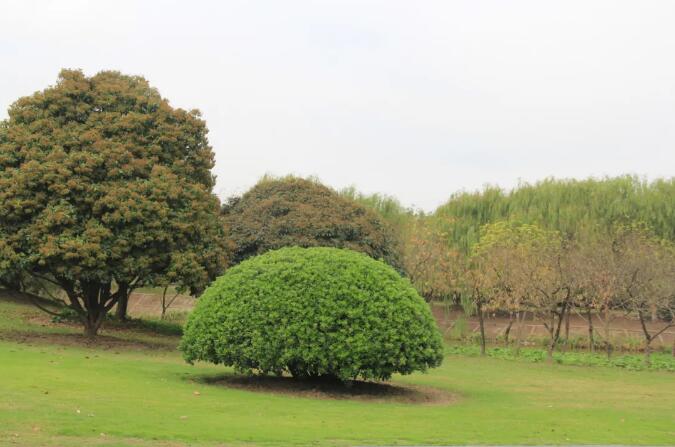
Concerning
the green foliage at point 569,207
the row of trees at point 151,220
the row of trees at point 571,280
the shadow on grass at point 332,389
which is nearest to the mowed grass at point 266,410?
the shadow on grass at point 332,389

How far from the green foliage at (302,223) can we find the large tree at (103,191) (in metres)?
4.34

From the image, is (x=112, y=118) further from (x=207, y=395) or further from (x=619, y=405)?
(x=619, y=405)

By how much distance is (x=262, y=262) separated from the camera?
1848 centimetres

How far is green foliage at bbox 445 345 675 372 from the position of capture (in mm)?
29047

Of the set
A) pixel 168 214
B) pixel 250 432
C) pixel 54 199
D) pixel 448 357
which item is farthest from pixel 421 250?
pixel 250 432

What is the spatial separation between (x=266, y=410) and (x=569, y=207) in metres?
36.8

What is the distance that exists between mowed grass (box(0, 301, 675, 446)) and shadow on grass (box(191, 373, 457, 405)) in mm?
414

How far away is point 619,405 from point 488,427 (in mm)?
5786

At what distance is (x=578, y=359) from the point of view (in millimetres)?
30469

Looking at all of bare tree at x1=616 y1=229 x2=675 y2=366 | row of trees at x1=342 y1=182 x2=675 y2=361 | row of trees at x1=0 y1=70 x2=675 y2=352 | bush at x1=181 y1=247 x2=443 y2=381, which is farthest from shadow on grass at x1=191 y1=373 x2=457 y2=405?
bare tree at x1=616 y1=229 x2=675 y2=366

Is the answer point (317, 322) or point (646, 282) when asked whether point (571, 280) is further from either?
point (317, 322)

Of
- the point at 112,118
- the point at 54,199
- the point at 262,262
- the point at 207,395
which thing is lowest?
the point at 207,395

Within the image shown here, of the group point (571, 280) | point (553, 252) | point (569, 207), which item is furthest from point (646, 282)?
point (569, 207)

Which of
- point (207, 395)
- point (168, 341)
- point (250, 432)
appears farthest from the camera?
point (168, 341)
